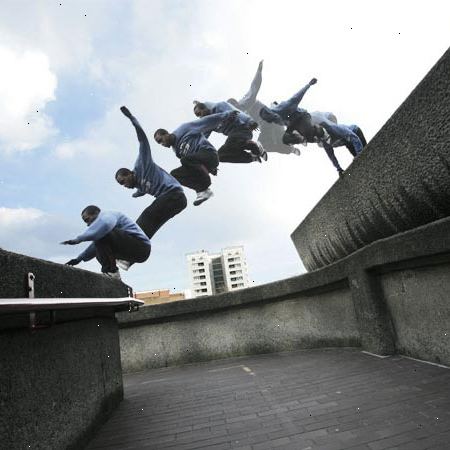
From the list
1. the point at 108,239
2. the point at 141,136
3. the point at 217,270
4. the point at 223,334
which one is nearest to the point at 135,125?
the point at 141,136

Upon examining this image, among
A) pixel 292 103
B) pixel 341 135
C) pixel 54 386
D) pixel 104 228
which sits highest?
pixel 292 103

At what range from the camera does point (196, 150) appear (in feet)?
46.8

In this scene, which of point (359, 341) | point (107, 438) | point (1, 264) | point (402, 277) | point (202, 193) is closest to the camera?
point (1, 264)

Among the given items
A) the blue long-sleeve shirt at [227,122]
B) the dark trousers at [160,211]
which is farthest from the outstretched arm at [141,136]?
the blue long-sleeve shirt at [227,122]

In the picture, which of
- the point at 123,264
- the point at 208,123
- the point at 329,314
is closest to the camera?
the point at 329,314

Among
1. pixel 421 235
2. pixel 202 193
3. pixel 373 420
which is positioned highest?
pixel 202 193

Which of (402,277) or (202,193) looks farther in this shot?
(202,193)

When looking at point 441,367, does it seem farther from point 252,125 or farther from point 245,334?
point 252,125

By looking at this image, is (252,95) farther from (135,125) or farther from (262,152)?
(135,125)

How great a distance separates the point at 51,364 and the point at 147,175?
11116 millimetres

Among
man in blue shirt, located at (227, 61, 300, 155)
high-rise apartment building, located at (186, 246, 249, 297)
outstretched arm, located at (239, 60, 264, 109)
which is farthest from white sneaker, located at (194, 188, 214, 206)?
high-rise apartment building, located at (186, 246, 249, 297)

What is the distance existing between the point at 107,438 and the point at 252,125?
13644mm

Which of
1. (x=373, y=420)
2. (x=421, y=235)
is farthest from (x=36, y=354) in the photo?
(x=421, y=235)

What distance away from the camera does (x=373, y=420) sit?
2.49 meters
